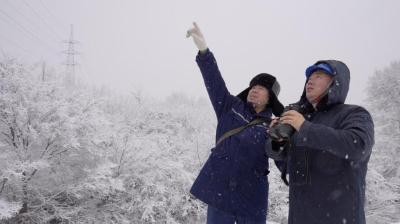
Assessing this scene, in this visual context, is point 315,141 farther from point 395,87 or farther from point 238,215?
point 395,87

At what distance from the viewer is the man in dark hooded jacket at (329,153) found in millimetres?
1493

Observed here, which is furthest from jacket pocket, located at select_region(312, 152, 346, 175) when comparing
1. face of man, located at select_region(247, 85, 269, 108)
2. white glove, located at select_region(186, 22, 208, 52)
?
white glove, located at select_region(186, 22, 208, 52)

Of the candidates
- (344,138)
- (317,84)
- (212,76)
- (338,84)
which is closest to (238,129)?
(212,76)

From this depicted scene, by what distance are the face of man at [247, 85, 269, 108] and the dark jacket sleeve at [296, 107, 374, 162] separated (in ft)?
3.42

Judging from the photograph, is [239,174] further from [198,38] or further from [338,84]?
[198,38]

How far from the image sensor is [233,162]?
7.71 feet

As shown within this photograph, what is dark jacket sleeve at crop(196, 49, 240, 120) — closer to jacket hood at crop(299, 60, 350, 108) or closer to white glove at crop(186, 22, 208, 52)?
white glove at crop(186, 22, 208, 52)

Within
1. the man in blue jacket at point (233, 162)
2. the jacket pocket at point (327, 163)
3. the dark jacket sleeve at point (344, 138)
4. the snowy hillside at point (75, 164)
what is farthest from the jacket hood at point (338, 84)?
the snowy hillside at point (75, 164)

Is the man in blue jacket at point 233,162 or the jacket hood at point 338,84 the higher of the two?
the jacket hood at point 338,84

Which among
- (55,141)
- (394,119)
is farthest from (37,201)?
(394,119)

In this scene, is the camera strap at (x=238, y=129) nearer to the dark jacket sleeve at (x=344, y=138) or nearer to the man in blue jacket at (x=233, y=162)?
the man in blue jacket at (x=233, y=162)

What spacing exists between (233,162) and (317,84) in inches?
32.9

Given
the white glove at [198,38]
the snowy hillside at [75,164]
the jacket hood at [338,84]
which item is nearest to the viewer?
the jacket hood at [338,84]

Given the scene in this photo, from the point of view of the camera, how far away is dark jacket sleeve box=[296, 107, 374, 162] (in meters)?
1.46
